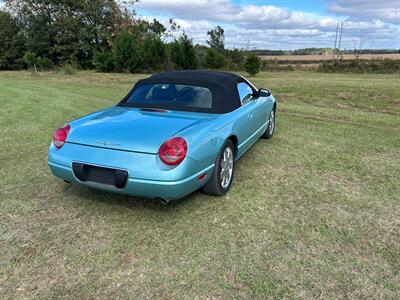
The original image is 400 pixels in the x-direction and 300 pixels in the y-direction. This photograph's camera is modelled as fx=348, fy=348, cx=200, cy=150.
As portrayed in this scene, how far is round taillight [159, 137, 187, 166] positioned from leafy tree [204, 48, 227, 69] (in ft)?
73.6

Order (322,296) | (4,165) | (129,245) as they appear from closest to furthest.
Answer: (322,296)
(129,245)
(4,165)

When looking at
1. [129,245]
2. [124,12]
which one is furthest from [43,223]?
[124,12]

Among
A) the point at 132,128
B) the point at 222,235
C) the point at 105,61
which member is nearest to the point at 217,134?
the point at 132,128

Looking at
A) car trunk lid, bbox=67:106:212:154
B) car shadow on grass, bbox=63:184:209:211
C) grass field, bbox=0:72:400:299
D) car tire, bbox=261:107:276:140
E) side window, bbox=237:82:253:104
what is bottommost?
grass field, bbox=0:72:400:299

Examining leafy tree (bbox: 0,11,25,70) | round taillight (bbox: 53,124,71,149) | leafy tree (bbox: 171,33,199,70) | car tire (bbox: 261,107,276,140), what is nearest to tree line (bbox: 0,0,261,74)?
leafy tree (bbox: 0,11,25,70)

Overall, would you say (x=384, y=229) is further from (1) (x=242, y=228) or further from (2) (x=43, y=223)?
(2) (x=43, y=223)

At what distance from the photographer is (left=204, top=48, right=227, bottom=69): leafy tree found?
24547mm

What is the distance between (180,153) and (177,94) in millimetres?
1385

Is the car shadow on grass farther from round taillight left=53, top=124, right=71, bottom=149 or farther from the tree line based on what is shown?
the tree line

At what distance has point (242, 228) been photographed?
3.22 m

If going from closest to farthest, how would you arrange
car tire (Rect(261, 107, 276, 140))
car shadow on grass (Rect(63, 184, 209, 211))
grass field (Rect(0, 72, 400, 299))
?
grass field (Rect(0, 72, 400, 299)) < car shadow on grass (Rect(63, 184, 209, 211)) < car tire (Rect(261, 107, 276, 140))

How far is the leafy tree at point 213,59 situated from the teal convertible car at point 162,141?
20.8 m

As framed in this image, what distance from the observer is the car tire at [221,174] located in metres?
3.62

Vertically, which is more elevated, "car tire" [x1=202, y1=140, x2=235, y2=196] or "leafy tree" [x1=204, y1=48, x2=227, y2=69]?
"leafy tree" [x1=204, y1=48, x2=227, y2=69]
